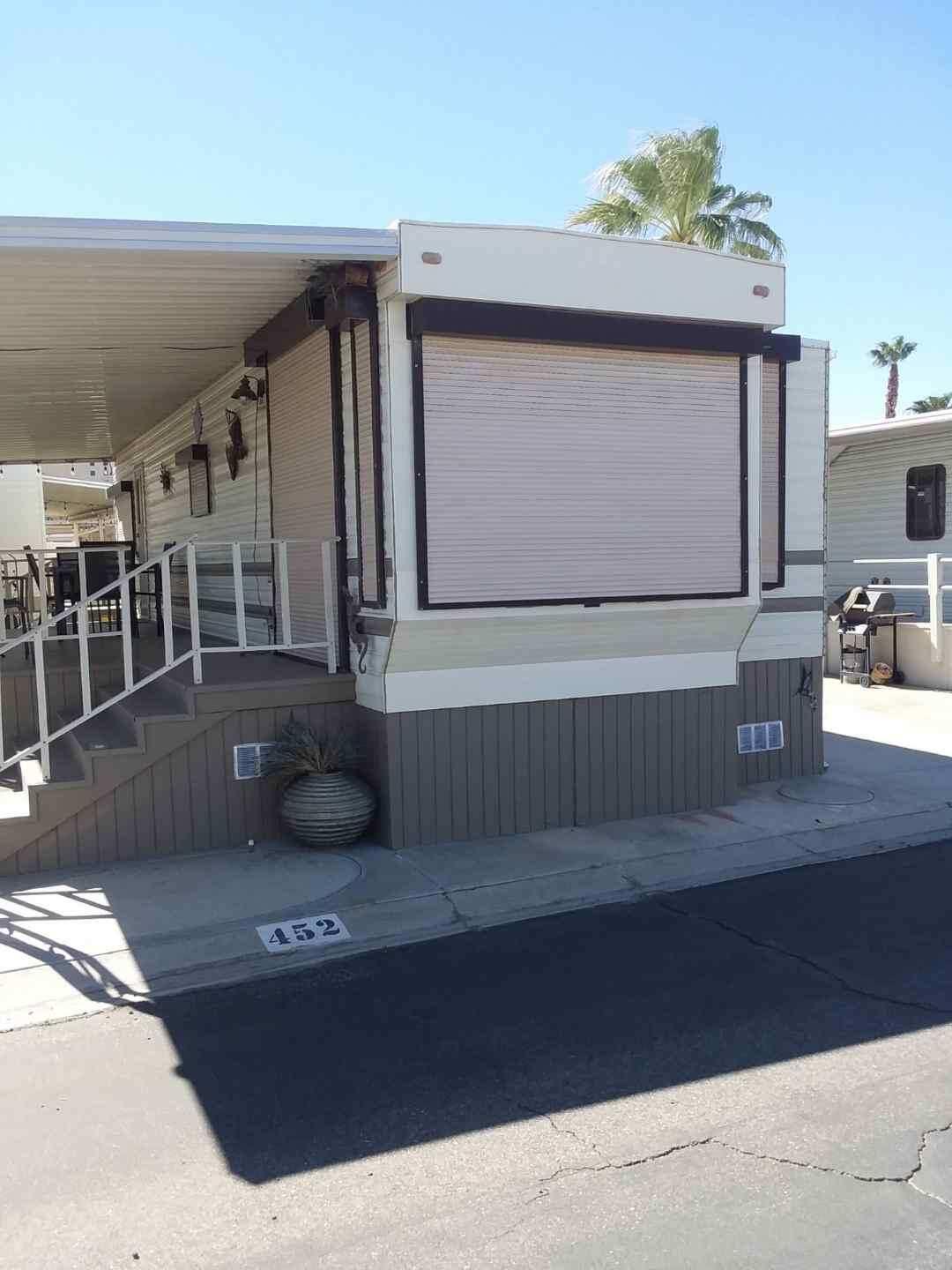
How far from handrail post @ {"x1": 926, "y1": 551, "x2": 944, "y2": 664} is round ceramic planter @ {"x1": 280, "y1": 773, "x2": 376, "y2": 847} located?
869cm

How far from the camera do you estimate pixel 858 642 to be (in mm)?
13469

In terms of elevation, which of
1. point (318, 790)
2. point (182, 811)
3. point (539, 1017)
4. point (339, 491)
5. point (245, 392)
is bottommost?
point (539, 1017)

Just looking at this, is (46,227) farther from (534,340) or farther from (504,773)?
(504,773)

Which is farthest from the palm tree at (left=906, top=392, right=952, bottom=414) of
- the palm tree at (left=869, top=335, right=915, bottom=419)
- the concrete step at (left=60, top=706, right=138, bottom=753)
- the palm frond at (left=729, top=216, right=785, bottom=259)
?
the concrete step at (left=60, top=706, right=138, bottom=753)

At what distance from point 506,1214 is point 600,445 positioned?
16.0ft

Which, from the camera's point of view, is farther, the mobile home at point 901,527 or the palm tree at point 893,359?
the palm tree at point 893,359

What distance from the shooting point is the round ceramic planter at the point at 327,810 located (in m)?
6.66

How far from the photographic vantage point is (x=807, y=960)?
16.5 feet

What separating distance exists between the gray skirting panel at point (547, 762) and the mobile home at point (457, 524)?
18 mm

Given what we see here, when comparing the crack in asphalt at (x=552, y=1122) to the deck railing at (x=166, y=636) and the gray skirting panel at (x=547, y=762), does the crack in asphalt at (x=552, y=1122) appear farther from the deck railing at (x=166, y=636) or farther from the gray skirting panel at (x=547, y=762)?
the deck railing at (x=166, y=636)

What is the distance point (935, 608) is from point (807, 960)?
29.3 ft

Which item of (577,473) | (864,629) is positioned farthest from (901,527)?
(577,473)

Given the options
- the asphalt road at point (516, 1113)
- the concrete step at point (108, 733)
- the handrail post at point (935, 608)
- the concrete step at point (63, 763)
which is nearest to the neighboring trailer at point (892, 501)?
the handrail post at point (935, 608)

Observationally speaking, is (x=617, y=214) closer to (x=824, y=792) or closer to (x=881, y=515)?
(x=881, y=515)
